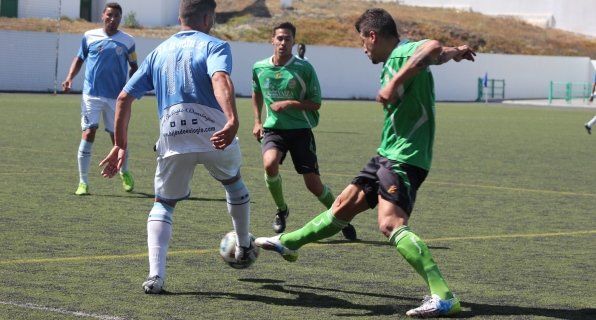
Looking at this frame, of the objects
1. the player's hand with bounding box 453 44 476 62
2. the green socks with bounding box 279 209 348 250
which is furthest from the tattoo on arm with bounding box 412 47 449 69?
the green socks with bounding box 279 209 348 250

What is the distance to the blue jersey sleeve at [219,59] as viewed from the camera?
7.85 metres

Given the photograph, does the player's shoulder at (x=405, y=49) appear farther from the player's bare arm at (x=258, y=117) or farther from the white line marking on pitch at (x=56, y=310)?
the player's bare arm at (x=258, y=117)

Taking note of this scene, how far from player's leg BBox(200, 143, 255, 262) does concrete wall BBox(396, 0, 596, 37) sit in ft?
314

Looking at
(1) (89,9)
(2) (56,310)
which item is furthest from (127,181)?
(1) (89,9)

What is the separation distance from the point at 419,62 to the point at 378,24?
1.67 feet

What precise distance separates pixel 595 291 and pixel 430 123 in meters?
1.98

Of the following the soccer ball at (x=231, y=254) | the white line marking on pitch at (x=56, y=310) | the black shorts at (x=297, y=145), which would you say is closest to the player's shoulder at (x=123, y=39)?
the black shorts at (x=297, y=145)

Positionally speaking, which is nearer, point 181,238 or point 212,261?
point 212,261

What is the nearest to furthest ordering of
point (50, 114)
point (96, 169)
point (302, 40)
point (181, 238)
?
1. point (181, 238)
2. point (96, 169)
3. point (50, 114)
4. point (302, 40)

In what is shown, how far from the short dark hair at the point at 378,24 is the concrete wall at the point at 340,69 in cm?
4158

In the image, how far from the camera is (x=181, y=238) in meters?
10.7

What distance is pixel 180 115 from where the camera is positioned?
811 centimetres

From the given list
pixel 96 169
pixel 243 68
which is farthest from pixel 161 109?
pixel 243 68

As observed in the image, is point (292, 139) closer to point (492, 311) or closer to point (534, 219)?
point (534, 219)
